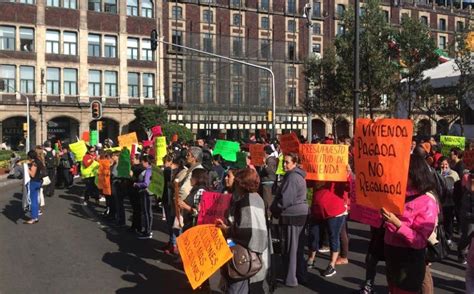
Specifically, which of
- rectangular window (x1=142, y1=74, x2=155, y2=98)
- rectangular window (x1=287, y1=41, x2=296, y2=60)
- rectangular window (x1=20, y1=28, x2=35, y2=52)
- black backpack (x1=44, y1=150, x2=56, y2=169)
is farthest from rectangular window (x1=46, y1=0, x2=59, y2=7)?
black backpack (x1=44, y1=150, x2=56, y2=169)

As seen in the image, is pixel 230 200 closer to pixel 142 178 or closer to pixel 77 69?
pixel 142 178

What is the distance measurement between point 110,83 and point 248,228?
47.4 meters

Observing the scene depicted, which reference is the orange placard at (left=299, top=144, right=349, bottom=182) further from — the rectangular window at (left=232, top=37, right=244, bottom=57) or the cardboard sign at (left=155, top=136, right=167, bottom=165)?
the rectangular window at (left=232, top=37, right=244, bottom=57)

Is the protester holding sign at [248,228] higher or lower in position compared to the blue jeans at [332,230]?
higher

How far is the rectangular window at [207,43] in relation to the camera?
183 ft

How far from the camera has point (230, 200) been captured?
5.43 metres

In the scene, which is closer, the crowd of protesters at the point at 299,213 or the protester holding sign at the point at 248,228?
the crowd of protesters at the point at 299,213

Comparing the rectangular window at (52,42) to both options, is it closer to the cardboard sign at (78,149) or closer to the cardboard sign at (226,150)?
the cardboard sign at (78,149)

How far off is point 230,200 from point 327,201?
95.8 inches

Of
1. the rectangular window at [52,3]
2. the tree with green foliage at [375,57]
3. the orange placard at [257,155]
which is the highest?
the rectangular window at [52,3]

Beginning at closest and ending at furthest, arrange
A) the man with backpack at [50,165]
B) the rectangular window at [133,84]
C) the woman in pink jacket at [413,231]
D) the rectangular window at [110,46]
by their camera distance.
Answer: the woman in pink jacket at [413,231] < the man with backpack at [50,165] < the rectangular window at [110,46] < the rectangular window at [133,84]

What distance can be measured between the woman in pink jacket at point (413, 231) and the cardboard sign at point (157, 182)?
5.58 m

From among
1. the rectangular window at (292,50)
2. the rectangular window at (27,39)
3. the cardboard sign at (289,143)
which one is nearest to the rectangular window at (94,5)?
the rectangular window at (27,39)

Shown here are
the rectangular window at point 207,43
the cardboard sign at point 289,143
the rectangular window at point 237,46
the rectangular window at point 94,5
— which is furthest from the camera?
the rectangular window at point 237,46
